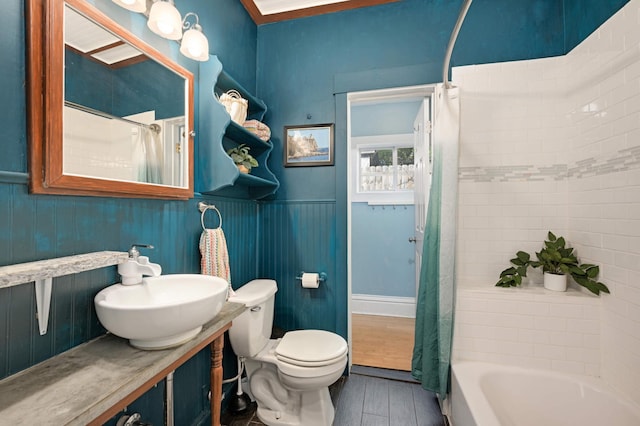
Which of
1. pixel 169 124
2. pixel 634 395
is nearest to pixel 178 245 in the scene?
pixel 169 124

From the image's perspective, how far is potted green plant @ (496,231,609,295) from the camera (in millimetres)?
1430

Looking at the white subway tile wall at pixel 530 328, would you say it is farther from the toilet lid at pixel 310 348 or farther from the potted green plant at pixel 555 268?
the toilet lid at pixel 310 348

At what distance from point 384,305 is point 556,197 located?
194 cm

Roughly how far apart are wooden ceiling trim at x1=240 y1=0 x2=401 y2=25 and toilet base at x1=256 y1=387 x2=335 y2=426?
257 cm

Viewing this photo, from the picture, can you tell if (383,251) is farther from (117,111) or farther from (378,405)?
(117,111)

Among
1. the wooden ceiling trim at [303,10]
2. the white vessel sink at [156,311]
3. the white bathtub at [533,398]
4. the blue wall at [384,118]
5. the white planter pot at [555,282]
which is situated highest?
the wooden ceiling trim at [303,10]

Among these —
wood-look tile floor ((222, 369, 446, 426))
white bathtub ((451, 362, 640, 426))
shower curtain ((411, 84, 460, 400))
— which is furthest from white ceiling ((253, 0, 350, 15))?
wood-look tile floor ((222, 369, 446, 426))

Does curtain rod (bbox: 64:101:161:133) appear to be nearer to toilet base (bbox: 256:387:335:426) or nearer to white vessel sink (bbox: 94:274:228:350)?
white vessel sink (bbox: 94:274:228:350)

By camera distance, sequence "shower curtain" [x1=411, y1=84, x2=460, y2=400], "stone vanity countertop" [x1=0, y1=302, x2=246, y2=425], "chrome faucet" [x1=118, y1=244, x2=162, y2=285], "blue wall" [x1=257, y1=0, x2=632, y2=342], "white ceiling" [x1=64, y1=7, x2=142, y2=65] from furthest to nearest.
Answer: "blue wall" [x1=257, y1=0, x2=632, y2=342]
"shower curtain" [x1=411, y1=84, x2=460, y2=400]
"chrome faucet" [x1=118, y1=244, x2=162, y2=285]
"white ceiling" [x1=64, y1=7, x2=142, y2=65]
"stone vanity countertop" [x1=0, y1=302, x2=246, y2=425]

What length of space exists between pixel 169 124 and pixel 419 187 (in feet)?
6.11

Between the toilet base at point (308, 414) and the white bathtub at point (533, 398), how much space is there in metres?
0.68

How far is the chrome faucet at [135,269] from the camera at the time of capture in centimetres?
99

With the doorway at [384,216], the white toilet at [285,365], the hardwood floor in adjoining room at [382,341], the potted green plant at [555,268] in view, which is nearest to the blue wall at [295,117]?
the white toilet at [285,365]

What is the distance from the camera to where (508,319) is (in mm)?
1533
